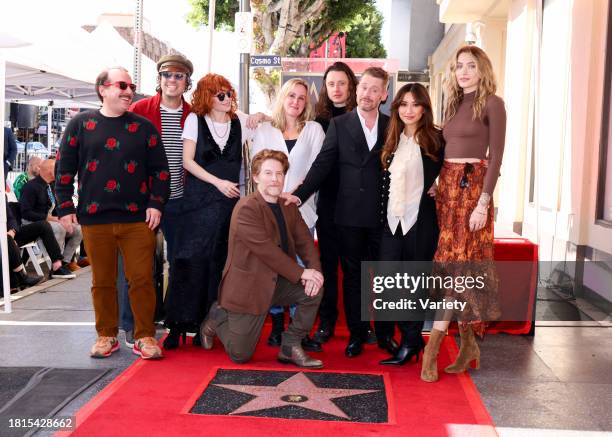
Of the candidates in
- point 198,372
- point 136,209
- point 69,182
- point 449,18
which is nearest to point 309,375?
point 198,372

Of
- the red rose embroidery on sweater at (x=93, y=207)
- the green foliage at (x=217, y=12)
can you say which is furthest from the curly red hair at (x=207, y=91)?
the green foliage at (x=217, y=12)

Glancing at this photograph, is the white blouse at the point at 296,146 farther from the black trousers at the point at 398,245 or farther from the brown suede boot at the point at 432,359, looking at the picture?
the brown suede boot at the point at 432,359

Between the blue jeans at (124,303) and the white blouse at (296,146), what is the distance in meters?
1.27

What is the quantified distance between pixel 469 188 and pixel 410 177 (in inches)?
14.0

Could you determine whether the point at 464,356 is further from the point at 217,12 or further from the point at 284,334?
the point at 217,12

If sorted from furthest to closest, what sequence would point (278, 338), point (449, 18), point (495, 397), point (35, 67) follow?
point (449, 18) < point (35, 67) < point (278, 338) < point (495, 397)

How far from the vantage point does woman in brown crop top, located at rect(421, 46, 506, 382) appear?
14.0 feet

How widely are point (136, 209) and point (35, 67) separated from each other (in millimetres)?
5569

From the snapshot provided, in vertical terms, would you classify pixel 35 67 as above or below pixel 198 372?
above

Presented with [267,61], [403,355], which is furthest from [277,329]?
[267,61]

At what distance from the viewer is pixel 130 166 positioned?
14.9 ft

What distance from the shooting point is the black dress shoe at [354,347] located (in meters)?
4.88

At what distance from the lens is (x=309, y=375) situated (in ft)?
14.6

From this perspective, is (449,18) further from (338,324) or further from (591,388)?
(591,388)
